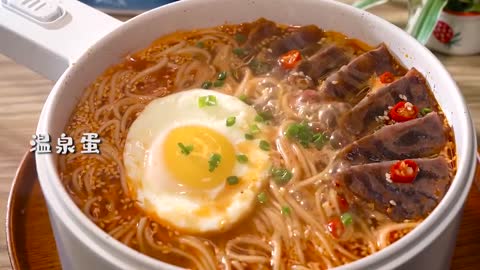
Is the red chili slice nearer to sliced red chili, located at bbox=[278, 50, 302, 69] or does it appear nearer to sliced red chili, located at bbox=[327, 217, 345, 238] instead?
sliced red chili, located at bbox=[327, 217, 345, 238]

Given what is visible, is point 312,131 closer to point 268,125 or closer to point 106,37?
point 268,125

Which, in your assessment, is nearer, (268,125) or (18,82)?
(268,125)

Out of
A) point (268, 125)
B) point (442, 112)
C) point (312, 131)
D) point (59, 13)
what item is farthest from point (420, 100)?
point (59, 13)

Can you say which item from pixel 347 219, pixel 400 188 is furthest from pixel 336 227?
pixel 400 188

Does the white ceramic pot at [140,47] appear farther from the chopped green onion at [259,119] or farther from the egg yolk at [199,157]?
the chopped green onion at [259,119]

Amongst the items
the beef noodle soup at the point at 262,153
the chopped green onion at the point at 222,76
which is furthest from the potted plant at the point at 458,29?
the chopped green onion at the point at 222,76

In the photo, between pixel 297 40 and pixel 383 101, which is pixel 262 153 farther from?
pixel 297 40
